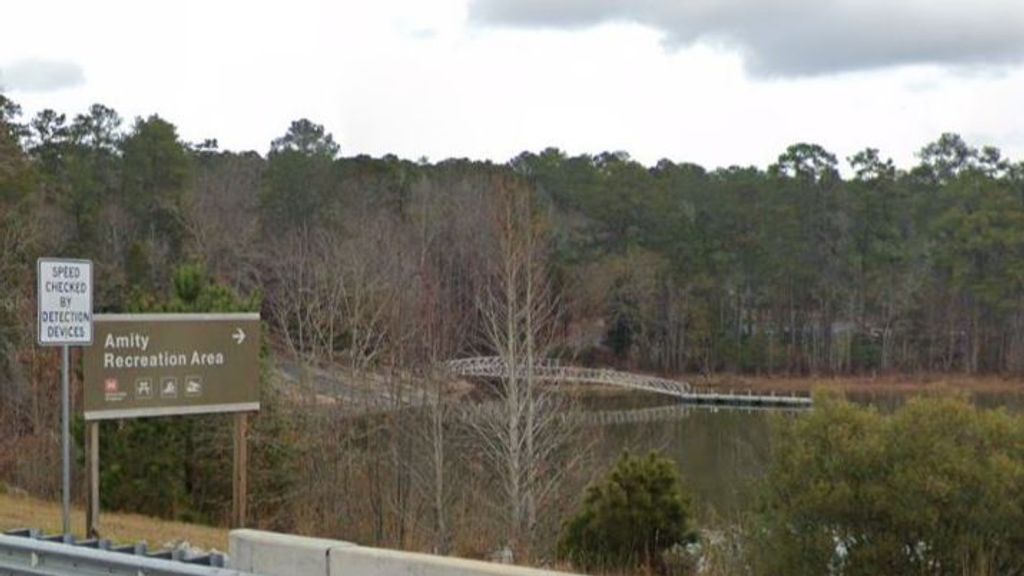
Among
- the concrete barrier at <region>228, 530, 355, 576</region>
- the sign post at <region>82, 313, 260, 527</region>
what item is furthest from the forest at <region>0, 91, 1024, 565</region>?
the concrete barrier at <region>228, 530, 355, 576</region>

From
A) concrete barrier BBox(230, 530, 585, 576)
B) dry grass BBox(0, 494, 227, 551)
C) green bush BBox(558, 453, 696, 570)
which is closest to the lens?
concrete barrier BBox(230, 530, 585, 576)

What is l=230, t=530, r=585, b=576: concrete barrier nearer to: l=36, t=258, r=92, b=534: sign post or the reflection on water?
l=36, t=258, r=92, b=534: sign post

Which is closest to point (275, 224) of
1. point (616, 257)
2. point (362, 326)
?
point (616, 257)

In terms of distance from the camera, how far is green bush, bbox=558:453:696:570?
18406mm

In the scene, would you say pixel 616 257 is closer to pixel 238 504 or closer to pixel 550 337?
pixel 550 337

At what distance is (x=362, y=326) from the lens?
35.1m

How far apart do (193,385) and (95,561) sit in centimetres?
598

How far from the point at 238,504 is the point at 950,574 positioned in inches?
304

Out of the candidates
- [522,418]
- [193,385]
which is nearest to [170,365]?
[193,385]

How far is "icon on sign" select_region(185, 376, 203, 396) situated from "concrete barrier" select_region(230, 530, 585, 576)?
542cm

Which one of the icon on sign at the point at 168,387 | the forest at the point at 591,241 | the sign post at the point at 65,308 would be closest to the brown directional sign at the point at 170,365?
the icon on sign at the point at 168,387

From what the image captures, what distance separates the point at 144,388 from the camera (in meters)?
15.0

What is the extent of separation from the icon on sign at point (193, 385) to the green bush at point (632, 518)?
5.37 m

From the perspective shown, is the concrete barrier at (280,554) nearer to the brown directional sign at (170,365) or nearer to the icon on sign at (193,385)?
the brown directional sign at (170,365)
